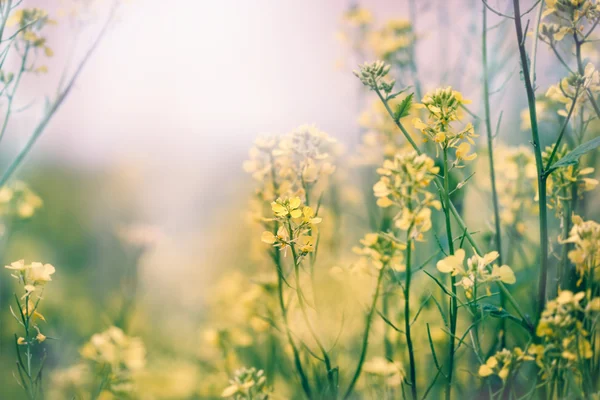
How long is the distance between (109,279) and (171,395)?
2347 mm

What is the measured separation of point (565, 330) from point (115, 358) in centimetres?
146

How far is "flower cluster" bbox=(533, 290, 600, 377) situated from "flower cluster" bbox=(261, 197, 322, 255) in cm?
53

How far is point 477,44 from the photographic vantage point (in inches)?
68.5

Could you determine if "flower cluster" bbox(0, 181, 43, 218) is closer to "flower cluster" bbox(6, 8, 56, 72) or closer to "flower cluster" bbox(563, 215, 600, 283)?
"flower cluster" bbox(6, 8, 56, 72)

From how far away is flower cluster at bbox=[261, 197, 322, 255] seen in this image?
1.07m

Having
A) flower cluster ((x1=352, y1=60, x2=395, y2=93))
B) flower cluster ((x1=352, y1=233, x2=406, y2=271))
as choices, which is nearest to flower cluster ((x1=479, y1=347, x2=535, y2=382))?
flower cluster ((x1=352, y1=233, x2=406, y2=271))

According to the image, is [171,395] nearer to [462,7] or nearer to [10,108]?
[10,108]

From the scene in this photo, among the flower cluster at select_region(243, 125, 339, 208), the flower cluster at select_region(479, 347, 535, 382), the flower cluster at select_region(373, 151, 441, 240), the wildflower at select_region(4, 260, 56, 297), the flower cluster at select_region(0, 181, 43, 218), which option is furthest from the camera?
the flower cluster at select_region(0, 181, 43, 218)

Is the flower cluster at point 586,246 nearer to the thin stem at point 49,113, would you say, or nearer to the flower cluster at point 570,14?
the flower cluster at point 570,14

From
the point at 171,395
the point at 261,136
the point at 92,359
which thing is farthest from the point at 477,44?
the point at 171,395

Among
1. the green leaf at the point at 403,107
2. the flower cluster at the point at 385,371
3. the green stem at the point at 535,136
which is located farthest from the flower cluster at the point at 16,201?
the green stem at the point at 535,136

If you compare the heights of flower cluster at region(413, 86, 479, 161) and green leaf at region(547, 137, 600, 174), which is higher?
flower cluster at region(413, 86, 479, 161)

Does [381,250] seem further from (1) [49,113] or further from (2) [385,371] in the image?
(1) [49,113]

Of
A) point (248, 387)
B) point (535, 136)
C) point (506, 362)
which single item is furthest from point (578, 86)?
point (248, 387)
